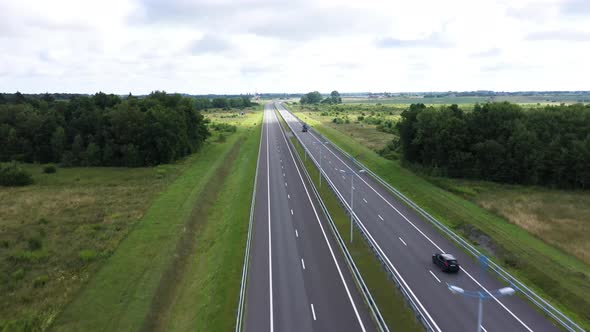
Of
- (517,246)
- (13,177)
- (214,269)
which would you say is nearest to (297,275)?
(214,269)

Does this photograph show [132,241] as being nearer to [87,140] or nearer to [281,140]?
[87,140]

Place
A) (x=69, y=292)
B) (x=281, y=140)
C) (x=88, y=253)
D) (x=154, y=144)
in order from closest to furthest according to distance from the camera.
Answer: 1. (x=69, y=292)
2. (x=88, y=253)
3. (x=154, y=144)
4. (x=281, y=140)

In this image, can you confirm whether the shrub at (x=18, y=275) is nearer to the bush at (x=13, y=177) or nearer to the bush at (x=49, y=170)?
the bush at (x=13, y=177)

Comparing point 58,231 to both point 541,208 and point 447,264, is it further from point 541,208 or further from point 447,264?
point 541,208

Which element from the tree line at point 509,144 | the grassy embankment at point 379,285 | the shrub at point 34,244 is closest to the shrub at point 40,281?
A: the shrub at point 34,244

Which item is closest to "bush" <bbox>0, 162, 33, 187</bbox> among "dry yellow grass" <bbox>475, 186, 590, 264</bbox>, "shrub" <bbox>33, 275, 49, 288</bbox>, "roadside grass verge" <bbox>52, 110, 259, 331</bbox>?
"roadside grass verge" <bbox>52, 110, 259, 331</bbox>

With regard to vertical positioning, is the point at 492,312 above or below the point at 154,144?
below

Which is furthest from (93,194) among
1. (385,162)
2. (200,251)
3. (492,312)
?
(492,312)

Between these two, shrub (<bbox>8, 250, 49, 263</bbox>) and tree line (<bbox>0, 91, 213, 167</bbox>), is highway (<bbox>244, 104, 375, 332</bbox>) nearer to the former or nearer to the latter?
shrub (<bbox>8, 250, 49, 263</bbox>)
